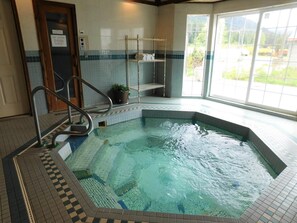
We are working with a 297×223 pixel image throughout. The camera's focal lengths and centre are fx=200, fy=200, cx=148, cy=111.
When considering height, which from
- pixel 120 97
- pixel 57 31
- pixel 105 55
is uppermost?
pixel 57 31

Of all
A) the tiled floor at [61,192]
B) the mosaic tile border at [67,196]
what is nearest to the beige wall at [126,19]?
the tiled floor at [61,192]

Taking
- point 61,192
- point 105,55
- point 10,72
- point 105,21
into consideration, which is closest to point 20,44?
point 10,72

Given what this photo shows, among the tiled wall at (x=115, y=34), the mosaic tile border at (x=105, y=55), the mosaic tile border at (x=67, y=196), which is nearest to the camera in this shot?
the mosaic tile border at (x=67, y=196)

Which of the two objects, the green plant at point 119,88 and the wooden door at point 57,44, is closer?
the wooden door at point 57,44

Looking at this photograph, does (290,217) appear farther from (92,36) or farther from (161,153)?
(92,36)

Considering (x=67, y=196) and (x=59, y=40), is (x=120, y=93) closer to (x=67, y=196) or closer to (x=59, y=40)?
(x=59, y=40)

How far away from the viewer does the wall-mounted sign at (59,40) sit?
3625mm

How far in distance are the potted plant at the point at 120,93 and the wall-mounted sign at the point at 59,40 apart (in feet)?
4.36

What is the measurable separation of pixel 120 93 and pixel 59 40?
1.56 meters

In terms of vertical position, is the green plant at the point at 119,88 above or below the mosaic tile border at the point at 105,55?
below

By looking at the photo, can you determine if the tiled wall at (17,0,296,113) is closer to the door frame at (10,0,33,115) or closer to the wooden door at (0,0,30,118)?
the door frame at (10,0,33,115)

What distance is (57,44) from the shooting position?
3.69 metres

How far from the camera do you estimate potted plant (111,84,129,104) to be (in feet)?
14.6

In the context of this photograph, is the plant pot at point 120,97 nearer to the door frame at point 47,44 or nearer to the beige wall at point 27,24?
the door frame at point 47,44
